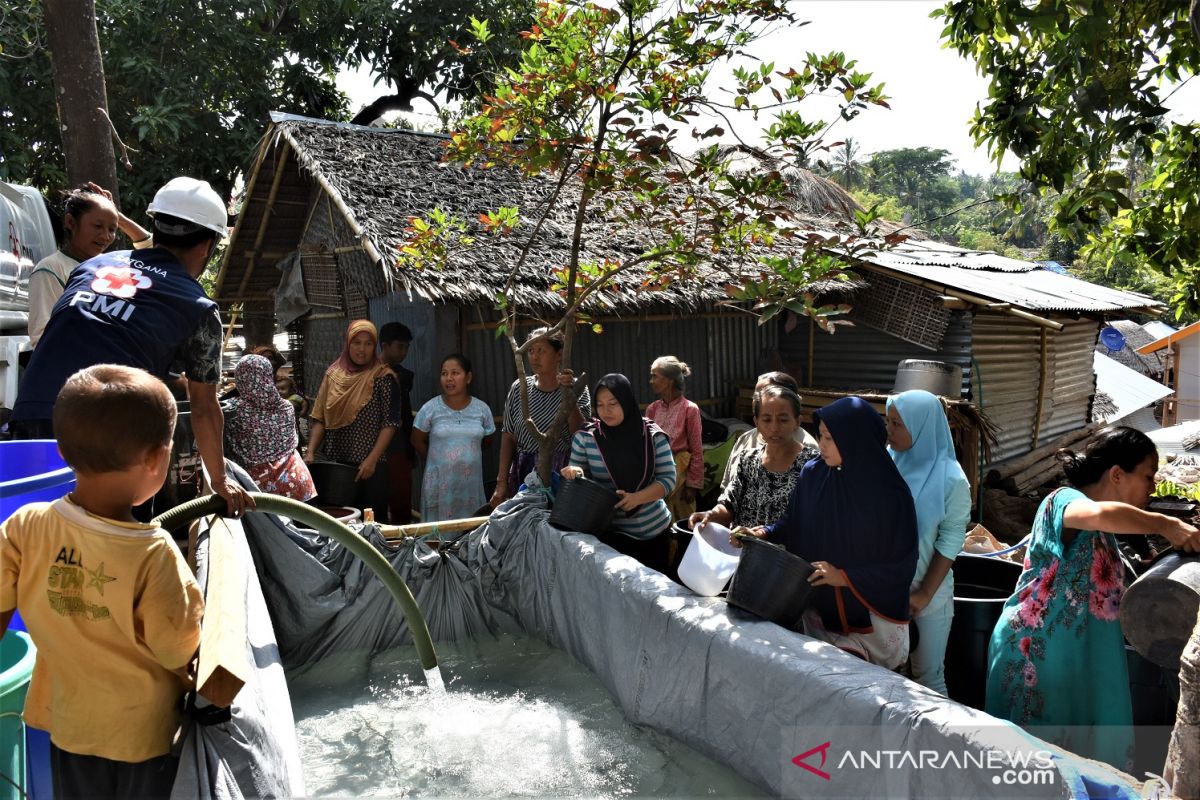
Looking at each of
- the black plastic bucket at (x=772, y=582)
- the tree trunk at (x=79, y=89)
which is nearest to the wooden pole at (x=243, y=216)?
the tree trunk at (x=79, y=89)

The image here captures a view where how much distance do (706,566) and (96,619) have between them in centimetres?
239

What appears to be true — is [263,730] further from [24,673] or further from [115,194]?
[115,194]

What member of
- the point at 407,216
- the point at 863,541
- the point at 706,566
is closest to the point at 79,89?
the point at 407,216

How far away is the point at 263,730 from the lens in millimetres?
2555

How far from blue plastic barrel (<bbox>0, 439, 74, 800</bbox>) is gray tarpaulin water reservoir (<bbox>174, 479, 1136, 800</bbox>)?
0.42 m

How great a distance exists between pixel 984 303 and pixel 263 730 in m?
8.29

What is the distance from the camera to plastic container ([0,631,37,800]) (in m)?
2.06

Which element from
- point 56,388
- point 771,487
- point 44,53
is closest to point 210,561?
point 56,388

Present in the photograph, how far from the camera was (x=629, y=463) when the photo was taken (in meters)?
5.04

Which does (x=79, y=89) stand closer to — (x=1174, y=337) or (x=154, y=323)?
(x=154, y=323)

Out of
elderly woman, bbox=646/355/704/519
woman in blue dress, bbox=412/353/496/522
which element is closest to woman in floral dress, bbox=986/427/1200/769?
elderly woman, bbox=646/355/704/519

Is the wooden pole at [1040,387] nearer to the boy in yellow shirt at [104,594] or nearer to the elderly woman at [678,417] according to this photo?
the elderly woman at [678,417]

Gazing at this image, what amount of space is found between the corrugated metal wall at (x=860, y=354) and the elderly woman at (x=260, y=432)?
6900 millimetres

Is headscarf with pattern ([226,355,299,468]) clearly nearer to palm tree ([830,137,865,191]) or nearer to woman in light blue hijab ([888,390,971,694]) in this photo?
woman in light blue hijab ([888,390,971,694])
